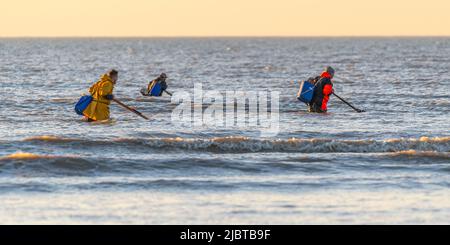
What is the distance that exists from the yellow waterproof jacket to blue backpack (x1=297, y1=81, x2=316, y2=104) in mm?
5292

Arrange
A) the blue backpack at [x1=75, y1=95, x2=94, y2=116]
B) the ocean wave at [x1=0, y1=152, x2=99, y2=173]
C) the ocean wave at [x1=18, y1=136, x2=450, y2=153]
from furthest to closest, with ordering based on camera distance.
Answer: the blue backpack at [x1=75, y1=95, x2=94, y2=116] → the ocean wave at [x1=18, y1=136, x2=450, y2=153] → the ocean wave at [x1=0, y1=152, x2=99, y2=173]

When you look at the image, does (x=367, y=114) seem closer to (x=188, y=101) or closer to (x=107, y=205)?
(x=188, y=101)

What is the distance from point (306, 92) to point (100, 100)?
5.80 m

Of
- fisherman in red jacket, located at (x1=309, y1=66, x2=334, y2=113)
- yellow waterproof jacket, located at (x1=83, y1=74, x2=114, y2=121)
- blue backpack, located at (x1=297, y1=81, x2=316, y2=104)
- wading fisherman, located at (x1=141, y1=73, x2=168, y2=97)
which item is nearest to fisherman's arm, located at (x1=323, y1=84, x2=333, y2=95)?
fisherman in red jacket, located at (x1=309, y1=66, x2=334, y2=113)

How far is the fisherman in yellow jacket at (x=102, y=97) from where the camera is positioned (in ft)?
65.0

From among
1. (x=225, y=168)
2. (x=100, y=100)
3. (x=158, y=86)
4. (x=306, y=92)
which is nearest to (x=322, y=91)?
(x=306, y=92)

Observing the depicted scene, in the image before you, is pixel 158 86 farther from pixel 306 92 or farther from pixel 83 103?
pixel 83 103

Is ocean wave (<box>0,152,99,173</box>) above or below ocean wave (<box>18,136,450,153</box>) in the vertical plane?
above

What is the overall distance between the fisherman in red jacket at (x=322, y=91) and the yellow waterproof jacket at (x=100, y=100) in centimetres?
565

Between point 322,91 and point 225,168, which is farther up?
point 322,91

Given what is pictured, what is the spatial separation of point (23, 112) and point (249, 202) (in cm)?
1404

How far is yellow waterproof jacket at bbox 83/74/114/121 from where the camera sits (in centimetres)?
1988

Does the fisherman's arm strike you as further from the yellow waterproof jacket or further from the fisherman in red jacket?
the yellow waterproof jacket

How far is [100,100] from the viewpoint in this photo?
20.3m
